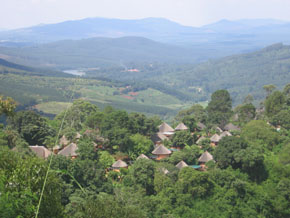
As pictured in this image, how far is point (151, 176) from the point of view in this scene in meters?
20.3

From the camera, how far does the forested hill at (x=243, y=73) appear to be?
127 metres

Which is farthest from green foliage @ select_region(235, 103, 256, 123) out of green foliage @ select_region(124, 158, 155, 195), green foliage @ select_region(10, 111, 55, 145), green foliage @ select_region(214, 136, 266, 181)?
green foliage @ select_region(10, 111, 55, 145)

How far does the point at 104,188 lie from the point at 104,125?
7.58 meters

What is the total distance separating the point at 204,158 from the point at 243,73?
4795 inches

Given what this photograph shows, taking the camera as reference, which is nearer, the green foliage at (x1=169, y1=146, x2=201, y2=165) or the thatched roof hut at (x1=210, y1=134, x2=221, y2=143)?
the green foliage at (x1=169, y1=146, x2=201, y2=165)

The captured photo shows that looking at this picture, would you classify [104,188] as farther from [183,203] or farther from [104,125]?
[104,125]

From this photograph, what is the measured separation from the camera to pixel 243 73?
140375 millimetres

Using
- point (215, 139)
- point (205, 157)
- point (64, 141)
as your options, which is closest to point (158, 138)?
point (215, 139)

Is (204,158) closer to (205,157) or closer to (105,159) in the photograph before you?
(205,157)

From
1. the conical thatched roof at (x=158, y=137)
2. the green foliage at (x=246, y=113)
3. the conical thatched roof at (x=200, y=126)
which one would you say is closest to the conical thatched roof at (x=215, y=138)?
the conical thatched roof at (x=158, y=137)

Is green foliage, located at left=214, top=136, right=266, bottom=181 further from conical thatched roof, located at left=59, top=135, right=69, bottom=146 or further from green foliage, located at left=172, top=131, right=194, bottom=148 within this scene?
conical thatched roof, located at left=59, top=135, right=69, bottom=146

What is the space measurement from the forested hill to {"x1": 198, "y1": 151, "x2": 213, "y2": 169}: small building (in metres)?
94.4

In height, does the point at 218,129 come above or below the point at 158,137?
below

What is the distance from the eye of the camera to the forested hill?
127 metres
